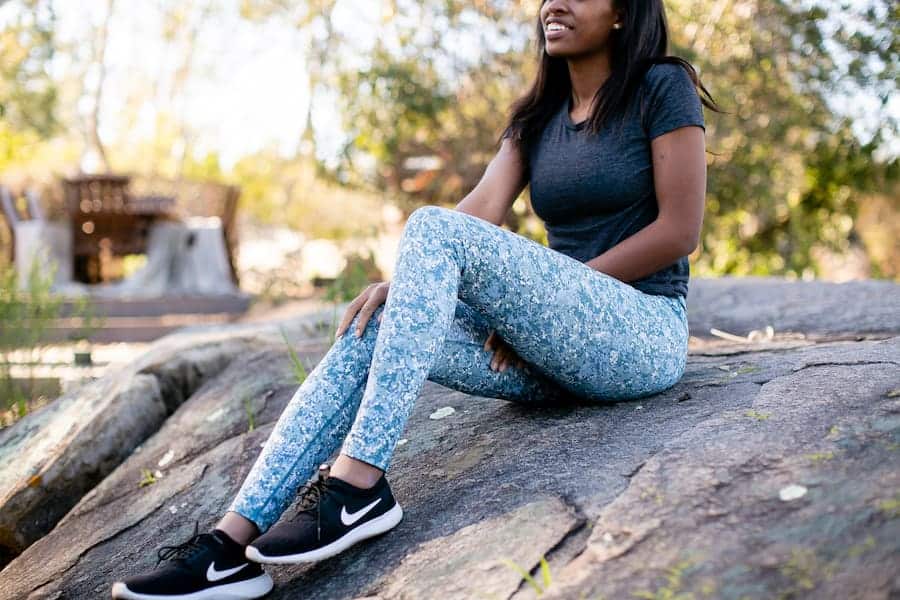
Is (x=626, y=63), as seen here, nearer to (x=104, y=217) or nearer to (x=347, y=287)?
(x=347, y=287)

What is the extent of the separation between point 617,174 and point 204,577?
1330 mm

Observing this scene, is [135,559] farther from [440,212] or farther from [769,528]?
[769,528]

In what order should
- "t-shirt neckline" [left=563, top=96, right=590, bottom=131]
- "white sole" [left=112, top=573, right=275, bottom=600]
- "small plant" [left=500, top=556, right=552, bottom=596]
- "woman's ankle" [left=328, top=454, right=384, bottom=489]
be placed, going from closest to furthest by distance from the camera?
"small plant" [left=500, top=556, right=552, bottom=596]
"white sole" [left=112, top=573, right=275, bottom=600]
"woman's ankle" [left=328, top=454, right=384, bottom=489]
"t-shirt neckline" [left=563, top=96, right=590, bottom=131]

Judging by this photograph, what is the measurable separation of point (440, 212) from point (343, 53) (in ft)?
22.8

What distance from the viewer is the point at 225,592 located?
1.74 metres

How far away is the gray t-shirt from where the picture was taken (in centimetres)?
223

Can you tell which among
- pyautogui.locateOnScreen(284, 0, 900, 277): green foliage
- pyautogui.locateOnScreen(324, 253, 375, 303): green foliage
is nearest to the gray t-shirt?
pyautogui.locateOnScreen(324, 253, 375, 303): green foliage

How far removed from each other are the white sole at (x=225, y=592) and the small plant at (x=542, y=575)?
1.72ft

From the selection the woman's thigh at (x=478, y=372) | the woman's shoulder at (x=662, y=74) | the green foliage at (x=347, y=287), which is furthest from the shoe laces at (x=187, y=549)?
the green foliage at (x=347, y=287)

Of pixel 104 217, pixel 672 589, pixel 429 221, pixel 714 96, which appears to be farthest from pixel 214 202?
pixel 672 589

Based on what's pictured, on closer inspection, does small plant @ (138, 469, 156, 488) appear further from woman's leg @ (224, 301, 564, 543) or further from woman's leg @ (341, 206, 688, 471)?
woman's leg @ (341, 206, 688, 471)

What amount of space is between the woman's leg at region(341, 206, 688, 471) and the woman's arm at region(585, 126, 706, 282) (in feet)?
0.28

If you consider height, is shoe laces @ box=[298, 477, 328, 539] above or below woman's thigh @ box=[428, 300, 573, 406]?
below

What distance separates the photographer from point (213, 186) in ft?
35.3
